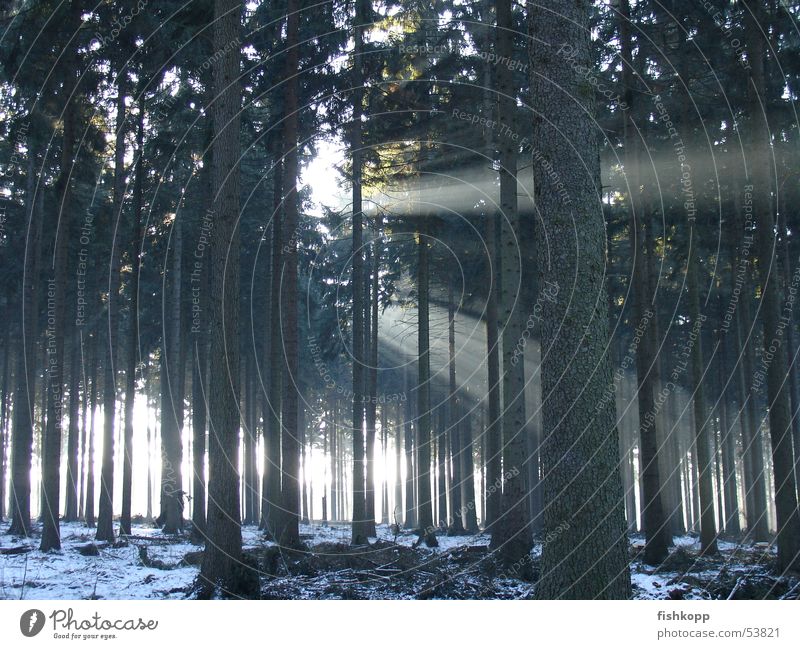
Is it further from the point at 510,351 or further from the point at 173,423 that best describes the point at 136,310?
the point at 510,351

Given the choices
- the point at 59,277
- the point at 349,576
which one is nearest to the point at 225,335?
the point at 349,576

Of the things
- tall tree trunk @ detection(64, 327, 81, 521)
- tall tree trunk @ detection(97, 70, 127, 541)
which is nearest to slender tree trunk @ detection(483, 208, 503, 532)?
tall tree trunk @ detection(97, 70, 127, 541)

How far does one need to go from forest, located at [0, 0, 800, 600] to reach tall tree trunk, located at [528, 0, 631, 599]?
1.2 inches

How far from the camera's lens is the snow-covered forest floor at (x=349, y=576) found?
12.6 metres

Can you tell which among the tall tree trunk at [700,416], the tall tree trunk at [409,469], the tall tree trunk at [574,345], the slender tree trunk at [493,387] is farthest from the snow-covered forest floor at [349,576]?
the tall tree trunk at [409,469]

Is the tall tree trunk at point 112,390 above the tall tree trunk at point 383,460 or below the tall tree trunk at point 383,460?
above

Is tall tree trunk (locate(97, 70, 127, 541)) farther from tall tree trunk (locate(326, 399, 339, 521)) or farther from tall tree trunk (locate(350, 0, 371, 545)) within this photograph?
tall tree trunk (locate(326, 399, 339, 521))

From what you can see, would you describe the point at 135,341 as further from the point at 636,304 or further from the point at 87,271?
the point at 636,304

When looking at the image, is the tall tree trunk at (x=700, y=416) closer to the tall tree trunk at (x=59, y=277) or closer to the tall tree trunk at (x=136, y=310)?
the tall tree trunk at (x=136, y=310)

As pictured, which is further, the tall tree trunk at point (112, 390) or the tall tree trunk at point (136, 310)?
the tall tree trunk at point (136, 310)

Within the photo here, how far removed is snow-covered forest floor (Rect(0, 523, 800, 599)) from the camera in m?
12.6

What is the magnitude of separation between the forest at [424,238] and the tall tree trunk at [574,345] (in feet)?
0.10

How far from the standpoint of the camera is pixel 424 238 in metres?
24.8

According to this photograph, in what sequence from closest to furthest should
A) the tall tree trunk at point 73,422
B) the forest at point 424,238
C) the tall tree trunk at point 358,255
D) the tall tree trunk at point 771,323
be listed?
1. the forest at point 424,238
2. the tall tree trunk at point 771,323
3. the tall tree trunk at point 358,255
4. the tall tree trunk at point 73,422
